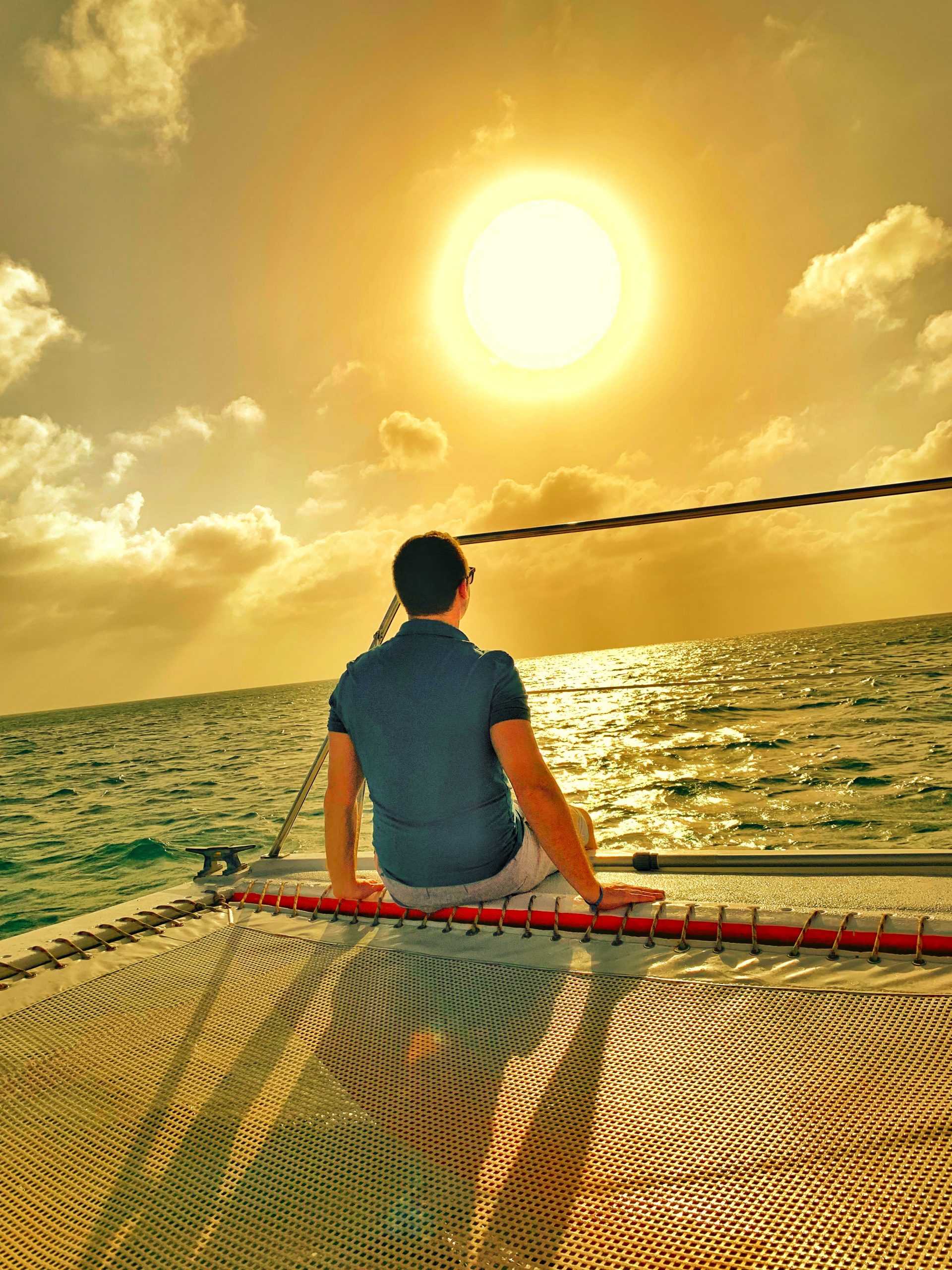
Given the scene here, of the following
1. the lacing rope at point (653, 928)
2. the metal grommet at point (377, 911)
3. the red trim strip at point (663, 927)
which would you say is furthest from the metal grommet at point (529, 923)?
the metal grommet at point (377, 911)

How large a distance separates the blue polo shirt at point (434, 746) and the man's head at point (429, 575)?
1.5 inches

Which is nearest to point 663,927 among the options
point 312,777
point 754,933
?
point 754,933

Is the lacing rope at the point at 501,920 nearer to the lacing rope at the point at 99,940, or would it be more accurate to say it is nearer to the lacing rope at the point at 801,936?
the lacing rope at the point at 801,936

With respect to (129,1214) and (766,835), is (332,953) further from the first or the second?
(766,835)

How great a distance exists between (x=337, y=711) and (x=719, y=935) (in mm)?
928

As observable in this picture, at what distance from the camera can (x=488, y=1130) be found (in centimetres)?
90

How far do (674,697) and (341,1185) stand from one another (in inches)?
770

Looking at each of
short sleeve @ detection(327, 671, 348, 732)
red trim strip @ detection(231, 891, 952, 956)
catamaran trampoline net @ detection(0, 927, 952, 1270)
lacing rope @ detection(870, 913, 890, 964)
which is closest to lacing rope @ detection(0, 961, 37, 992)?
catamaran trampoline net @ detection(0, 927, 952, 1270)

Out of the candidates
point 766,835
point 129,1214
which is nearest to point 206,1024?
point 129,1214

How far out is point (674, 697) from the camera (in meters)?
19.5

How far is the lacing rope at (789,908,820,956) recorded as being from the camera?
1261 mm

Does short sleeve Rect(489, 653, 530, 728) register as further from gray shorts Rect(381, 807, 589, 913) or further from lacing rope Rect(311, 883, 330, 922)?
lacing rope Rect(311, 883, 330, 922)

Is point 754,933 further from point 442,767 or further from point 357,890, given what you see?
point 357,890

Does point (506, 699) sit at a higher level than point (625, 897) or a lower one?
higher
